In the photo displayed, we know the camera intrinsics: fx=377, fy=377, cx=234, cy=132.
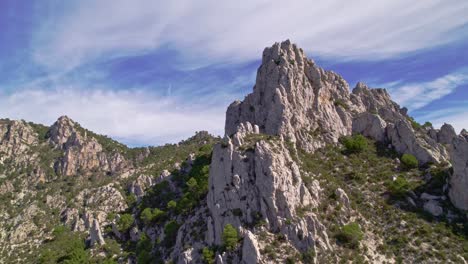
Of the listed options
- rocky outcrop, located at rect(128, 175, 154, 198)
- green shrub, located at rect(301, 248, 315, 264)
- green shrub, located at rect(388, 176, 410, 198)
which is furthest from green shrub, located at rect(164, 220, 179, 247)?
rocky outcrop, located at rect(128, 175, 154, 198)

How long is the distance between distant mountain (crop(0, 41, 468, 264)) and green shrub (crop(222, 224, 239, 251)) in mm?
404

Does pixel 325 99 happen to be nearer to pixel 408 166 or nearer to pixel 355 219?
pixel 408 166

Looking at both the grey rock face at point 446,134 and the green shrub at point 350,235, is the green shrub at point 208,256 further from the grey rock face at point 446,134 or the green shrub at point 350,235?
the grey rock face at point 446,134

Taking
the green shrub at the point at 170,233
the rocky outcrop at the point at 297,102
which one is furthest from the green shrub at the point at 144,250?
the rocky outcrop at the point at 297,102

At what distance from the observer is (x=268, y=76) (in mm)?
111438

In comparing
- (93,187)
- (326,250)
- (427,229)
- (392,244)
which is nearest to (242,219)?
(326,250)

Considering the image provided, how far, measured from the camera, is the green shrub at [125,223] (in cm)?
12225

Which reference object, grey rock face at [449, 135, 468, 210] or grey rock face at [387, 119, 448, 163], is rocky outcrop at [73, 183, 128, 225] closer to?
grey rock face at [387, 119, 448, 163]

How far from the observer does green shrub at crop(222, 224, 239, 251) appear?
71.3m

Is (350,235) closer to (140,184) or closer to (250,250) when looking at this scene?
(250,250)

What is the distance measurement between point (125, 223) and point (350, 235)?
255ft

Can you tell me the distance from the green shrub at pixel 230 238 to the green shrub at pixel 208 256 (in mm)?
3589

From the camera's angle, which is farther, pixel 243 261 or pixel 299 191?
pixel 299 191

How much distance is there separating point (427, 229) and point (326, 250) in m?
20.3
